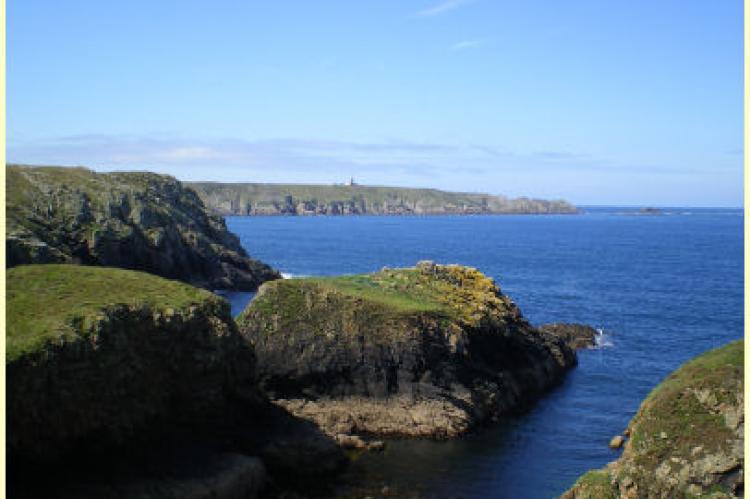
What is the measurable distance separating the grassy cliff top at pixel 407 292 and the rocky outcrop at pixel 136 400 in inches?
490

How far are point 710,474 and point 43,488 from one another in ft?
81.1

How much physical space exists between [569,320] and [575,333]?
9.09 meters

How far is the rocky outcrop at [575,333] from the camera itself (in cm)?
7201

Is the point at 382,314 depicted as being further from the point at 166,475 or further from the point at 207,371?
the point at 166,475

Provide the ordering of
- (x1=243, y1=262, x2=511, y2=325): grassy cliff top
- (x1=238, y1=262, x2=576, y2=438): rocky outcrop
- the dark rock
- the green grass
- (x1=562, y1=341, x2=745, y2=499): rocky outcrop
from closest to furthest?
(x1=562, y1=341, x2=745, y2=499): rocky outcrop, the dark rock, (x1=238, y1=262, x2=576, y2=438): rocky outcrop, (x1=243, y1=262, x2=511, y2=325): grassy cliff top, the green grass

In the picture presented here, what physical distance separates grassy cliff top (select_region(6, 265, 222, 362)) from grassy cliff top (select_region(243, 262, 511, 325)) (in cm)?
1355

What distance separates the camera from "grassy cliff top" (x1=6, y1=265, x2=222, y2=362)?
33.0m

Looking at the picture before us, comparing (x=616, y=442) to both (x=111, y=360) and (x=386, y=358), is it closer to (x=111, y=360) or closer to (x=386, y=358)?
(x=386, y=358)

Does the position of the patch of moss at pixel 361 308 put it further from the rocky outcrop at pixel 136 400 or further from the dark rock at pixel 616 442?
the dark rock at pixel 616 442

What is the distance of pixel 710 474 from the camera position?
27344 mm

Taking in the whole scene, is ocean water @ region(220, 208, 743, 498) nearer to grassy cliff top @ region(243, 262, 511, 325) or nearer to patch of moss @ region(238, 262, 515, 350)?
patch of moss @ region(238, 262, 515, 350)

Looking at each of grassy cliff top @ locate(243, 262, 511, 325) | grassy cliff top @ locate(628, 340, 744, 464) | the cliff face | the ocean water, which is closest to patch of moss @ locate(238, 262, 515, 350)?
grassy cliff top @ locate(243, 262, 511, 325)

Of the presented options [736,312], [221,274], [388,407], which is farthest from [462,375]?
→ [221,274]

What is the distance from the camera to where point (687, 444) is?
93.6ft
